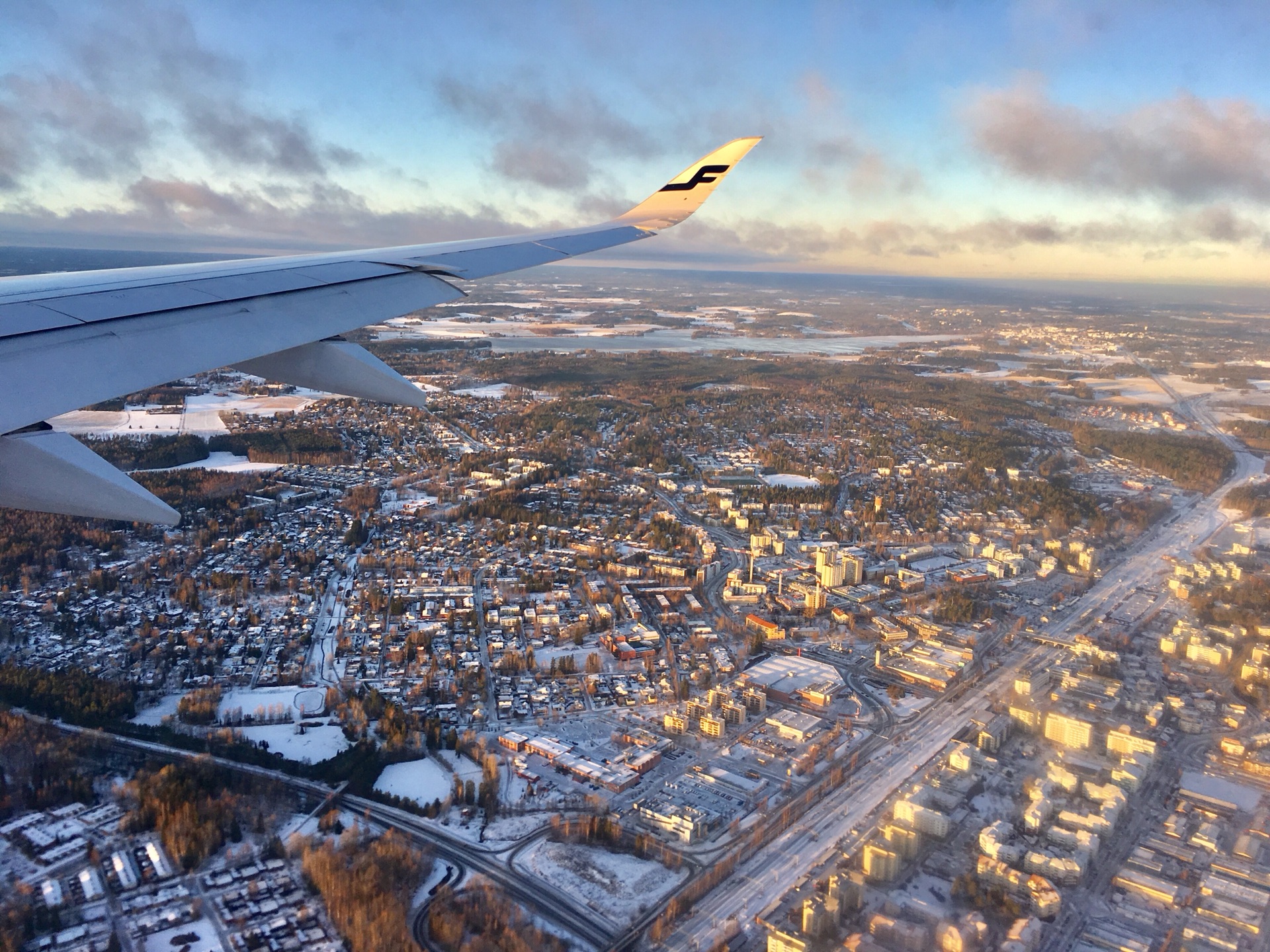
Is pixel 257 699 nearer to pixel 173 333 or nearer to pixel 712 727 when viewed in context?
pixel 712 727

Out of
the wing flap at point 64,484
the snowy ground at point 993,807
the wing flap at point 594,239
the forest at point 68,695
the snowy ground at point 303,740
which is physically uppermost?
the wing flap at point 594,239

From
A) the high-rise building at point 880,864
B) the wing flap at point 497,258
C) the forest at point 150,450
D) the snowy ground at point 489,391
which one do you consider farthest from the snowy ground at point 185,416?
the high-rise building at point 880,864

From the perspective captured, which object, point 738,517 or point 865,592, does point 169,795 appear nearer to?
point 865,592

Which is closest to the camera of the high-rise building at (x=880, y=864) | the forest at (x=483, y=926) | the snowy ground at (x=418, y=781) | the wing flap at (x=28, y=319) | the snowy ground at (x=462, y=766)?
the wing flap at (x=28, y=319)

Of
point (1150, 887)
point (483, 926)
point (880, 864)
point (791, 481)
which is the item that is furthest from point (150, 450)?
point (1150, 887)

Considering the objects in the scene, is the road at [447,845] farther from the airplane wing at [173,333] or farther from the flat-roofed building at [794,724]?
the airplane wing at [173,333]

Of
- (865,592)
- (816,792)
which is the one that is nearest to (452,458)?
(865,592)

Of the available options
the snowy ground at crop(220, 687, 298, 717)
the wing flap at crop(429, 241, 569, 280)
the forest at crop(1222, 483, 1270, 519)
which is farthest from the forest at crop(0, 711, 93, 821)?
the forest at crop(1222, 483, 1270, 519)
